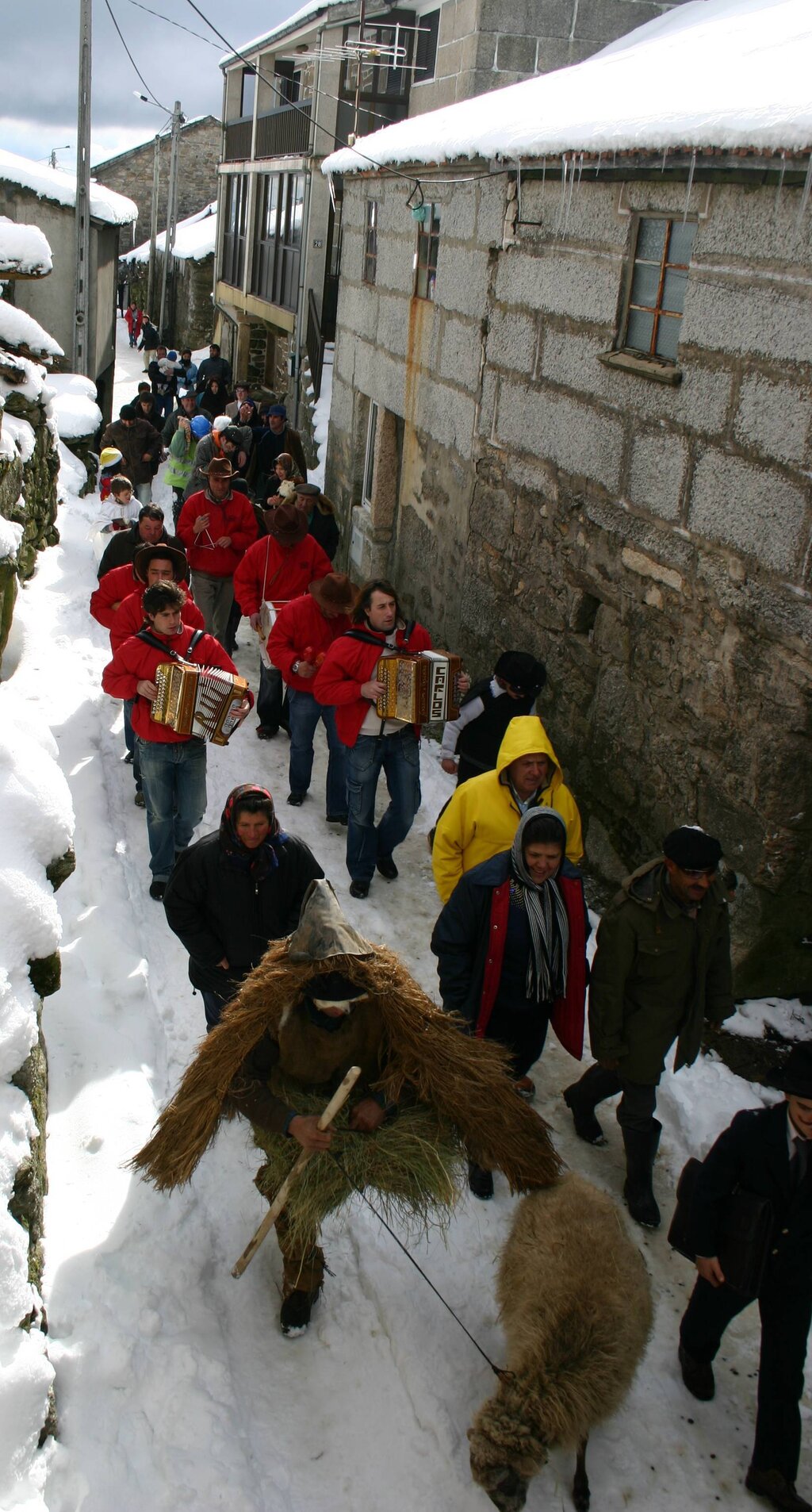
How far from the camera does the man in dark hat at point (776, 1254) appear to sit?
3.47 meters

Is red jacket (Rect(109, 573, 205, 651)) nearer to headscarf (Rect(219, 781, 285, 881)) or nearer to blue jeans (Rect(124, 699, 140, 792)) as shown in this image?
blue jeans (Rect(124, 699, 140, 792))

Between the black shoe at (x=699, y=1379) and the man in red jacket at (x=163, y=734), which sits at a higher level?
the man in red jacket at (x=163, y=734)

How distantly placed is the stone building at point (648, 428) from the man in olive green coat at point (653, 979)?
1.01 m

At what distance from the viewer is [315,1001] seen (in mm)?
3467

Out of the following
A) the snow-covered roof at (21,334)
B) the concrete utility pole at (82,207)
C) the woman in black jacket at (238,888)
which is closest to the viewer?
the woman in black jacket at (238,888)

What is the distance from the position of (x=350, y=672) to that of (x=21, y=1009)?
333cm

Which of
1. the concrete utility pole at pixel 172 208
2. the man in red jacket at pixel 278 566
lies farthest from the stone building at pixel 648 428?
the concrete utility pole at pixel 172 208

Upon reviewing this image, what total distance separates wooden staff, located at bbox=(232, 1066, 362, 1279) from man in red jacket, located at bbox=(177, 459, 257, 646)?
5.87 metres

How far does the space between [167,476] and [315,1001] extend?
37.4 feet

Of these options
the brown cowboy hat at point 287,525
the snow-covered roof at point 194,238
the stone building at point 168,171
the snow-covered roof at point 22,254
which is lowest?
the brown cowboy hat at point 287,525

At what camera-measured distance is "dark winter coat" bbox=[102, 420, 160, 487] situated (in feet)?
44.8

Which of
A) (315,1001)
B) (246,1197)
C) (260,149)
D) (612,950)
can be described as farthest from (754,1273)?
(260,149)

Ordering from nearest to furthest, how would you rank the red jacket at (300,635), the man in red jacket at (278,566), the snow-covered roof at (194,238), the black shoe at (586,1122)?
1. the black shoe at (586,1122)
2. the red jacket at (300,635)
3. the man in red jacket at (278,566)
4. the snow-covered roof at (194,238)

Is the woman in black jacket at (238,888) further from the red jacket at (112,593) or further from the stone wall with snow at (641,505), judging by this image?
the red jacket at (112,593)
